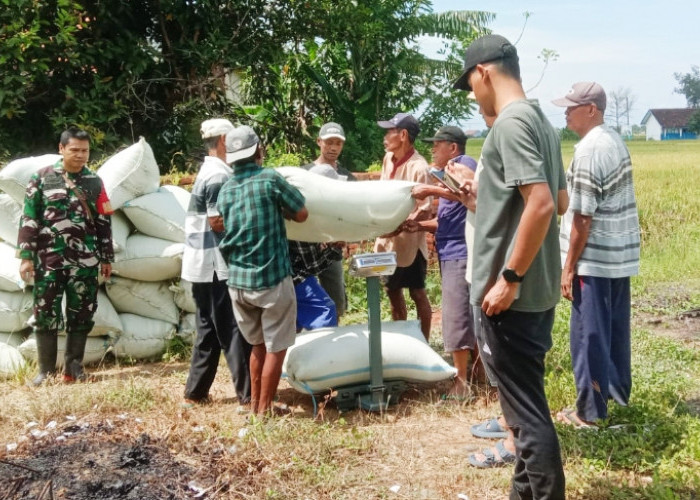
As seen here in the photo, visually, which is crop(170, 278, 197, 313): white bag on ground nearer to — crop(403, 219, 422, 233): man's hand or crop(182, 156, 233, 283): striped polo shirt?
crop(182, 156, 233, 283): striped polo shirt

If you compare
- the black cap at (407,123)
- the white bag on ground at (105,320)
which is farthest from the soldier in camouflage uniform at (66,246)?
the black cap at (407,123)

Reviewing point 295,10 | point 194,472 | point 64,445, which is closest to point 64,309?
point 64,445

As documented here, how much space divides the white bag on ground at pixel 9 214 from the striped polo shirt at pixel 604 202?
3.90 meters

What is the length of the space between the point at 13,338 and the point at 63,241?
1.03 meters

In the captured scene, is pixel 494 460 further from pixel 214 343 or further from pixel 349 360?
pixel 214 343

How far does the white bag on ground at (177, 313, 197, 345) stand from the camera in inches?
232

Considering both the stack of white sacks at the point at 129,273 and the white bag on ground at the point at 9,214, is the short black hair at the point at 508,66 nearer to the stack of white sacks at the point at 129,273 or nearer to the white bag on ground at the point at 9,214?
the stack of white sacks at the point at 129,273

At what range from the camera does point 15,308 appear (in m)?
5.42

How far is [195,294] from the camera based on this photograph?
466 cm

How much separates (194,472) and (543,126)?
2115mm

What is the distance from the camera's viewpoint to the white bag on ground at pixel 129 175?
5.57 m

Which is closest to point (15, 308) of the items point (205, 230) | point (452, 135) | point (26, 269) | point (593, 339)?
point (26, 269)

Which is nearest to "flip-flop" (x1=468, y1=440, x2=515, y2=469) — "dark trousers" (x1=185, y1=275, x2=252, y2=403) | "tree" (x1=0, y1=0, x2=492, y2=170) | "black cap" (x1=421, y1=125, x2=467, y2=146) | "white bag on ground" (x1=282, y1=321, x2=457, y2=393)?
"white bag on ground" (x1=282, y1=321, x2=457, y2=393)

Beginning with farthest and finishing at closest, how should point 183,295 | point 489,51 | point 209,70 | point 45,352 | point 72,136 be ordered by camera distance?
point 209,70 → point 183,295 → point 45,352 → point 72,136 → point 489,51
